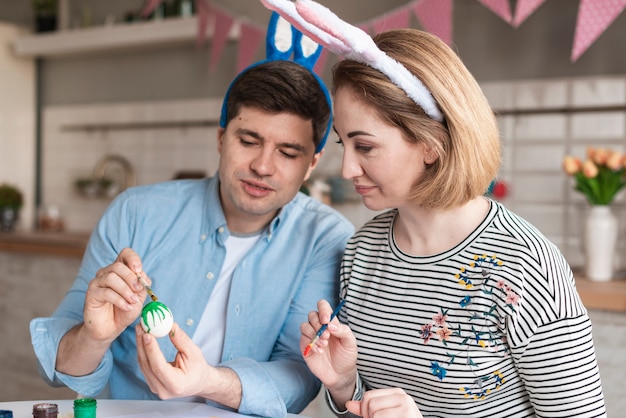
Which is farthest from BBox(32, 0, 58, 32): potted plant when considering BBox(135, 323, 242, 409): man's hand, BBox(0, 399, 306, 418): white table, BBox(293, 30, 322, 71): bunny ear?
BBox(135, 323, 242, 409): man's hand

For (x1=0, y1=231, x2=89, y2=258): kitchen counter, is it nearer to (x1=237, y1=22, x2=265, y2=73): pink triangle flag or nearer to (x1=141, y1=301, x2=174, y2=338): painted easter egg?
(x1=237, y1=22, x2=265, y2=73): pink triangle flag

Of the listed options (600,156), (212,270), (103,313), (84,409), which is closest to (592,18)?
(600,156)

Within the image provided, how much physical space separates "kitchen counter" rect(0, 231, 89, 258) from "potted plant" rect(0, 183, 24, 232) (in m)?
0.23

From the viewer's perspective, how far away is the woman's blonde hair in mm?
1332

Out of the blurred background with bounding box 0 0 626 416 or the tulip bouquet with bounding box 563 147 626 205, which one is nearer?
the tulip bouquet with bounding box 563 147 626 205

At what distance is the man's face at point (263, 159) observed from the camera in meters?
1.65

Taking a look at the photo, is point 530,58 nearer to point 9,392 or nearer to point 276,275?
point 276,275

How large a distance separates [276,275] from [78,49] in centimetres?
334

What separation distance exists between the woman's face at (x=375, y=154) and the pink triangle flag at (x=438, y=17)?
1.65 m

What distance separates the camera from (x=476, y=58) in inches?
140

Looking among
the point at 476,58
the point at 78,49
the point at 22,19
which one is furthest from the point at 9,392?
the point at 476,58

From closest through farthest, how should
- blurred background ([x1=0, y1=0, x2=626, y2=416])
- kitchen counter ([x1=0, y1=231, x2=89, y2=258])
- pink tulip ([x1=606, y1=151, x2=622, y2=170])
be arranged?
1. pink tulip ([x1=606, y1=151, x2=622, y2=170])
2. blurred background ([x1=0, y1=0, x2=626, y2=416])
3. kitchen counter ([x1=0, y1=231, x2=89, y2=258])

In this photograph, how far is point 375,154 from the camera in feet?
4.44

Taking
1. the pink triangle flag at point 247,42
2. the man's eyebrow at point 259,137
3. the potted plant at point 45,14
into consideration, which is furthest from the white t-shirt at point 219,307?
the potted plant at point 45,14
